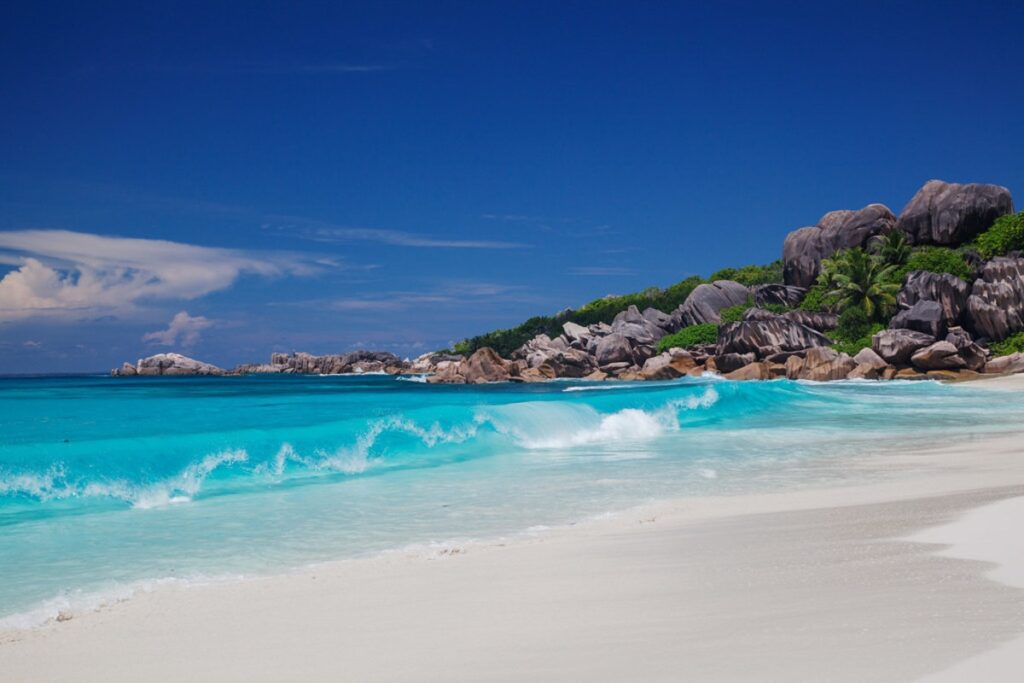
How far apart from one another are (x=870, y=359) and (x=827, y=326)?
9.99m

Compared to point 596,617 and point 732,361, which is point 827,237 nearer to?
point 732,361

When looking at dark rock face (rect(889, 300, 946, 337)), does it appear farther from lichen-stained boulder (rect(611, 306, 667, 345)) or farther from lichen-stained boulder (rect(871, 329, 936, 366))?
lichen-stained boulder (rect(611, 306, 667, 345))

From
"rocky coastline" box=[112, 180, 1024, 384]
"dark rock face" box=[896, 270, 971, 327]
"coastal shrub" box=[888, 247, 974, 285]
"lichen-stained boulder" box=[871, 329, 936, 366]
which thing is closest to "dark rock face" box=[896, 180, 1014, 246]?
"rocky coastline" box=[112, 180, 1024, 384]

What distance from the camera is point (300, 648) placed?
12.2 feet

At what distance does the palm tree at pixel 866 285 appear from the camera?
159 feet

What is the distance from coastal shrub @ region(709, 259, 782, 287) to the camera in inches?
2782

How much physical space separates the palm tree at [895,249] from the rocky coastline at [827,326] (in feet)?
2.06

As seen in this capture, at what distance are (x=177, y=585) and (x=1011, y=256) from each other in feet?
163

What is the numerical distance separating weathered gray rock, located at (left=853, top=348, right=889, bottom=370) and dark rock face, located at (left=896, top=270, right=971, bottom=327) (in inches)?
165

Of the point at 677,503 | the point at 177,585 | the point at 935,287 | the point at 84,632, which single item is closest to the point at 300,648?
the point at 84,632

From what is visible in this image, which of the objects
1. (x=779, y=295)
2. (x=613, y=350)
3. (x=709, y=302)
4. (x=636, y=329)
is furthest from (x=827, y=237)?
(x=613, y=350)

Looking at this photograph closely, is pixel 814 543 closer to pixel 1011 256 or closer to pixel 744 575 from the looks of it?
pixel 744 575

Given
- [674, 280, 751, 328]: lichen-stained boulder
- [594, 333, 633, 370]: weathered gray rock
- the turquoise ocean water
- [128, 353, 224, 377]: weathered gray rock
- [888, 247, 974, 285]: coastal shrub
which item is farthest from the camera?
[128, 353, 224, 377]: weathered gray rock

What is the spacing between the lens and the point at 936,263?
48031 mm
